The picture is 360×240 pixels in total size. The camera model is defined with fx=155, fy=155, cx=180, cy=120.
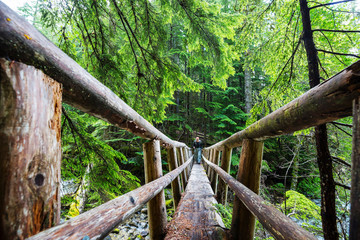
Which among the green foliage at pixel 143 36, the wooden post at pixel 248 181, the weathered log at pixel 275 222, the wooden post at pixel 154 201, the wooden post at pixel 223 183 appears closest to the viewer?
the weathered log at pixel 275 222

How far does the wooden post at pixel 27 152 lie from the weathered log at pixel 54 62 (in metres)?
0.04

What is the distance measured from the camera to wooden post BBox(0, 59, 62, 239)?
431 millimetres

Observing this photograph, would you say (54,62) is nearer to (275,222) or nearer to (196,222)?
(275,222)

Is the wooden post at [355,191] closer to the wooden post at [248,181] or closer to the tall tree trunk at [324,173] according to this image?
the wooden post at [248,181]

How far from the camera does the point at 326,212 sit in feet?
6.05

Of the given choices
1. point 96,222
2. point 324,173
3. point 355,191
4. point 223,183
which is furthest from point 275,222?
point 223,183

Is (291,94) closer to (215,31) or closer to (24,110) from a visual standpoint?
(215,31)

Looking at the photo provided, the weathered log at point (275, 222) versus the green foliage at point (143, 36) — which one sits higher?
the green foliage at point (143, 36)

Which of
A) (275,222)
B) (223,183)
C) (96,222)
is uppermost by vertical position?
(96,222)

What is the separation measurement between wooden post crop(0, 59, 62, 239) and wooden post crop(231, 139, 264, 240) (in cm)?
153

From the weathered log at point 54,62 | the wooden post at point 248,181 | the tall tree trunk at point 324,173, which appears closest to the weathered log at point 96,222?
the weathered log at point 54,62

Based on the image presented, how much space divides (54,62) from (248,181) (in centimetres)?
174

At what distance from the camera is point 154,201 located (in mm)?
1745

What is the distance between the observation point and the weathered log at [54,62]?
47 cm
